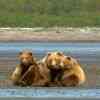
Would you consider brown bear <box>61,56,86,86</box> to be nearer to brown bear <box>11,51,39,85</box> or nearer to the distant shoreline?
brown bear <box>11,51,39,85</box>

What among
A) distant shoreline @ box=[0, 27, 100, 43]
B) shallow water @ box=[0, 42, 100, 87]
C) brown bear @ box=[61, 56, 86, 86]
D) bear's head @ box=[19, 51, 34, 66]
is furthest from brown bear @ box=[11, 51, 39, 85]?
distant shoreline @ box=[0, 27, 100, 43]

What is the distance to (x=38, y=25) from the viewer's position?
1458 inches

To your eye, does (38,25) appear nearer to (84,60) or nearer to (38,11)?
(38,11)

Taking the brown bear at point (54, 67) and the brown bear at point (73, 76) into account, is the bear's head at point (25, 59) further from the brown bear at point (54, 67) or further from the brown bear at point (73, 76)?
the brown bear at point (73, 76)

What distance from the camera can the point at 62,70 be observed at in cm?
1312

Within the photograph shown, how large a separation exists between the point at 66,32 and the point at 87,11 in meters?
7.67

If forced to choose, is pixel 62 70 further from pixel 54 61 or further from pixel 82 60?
pixel 82 60

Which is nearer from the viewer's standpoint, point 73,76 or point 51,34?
point 73,76

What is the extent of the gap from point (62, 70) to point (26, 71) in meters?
0.61

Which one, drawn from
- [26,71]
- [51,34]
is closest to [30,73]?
[26,71]

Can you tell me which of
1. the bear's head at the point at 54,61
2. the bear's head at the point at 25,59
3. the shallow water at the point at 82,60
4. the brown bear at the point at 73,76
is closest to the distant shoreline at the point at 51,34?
the shallow water at the point at 82,60

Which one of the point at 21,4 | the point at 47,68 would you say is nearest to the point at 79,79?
the point at 47,68

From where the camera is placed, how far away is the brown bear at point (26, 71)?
1308 cm

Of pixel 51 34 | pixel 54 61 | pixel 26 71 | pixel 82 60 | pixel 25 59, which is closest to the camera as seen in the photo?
pixel 54 61
